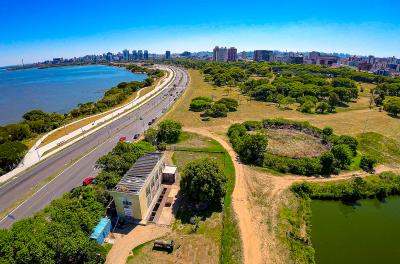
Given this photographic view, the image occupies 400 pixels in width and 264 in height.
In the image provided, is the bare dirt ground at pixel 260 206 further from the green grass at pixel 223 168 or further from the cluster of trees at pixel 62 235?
the cluster of trees at pixel 62 235

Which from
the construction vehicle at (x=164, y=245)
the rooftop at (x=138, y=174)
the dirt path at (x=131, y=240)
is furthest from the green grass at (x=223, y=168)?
the rooftop at (x=138, y=174)

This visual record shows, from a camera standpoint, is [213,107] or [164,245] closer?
[164,245]

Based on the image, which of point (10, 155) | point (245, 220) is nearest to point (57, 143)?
point (10, 155)

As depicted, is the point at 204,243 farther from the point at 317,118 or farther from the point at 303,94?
the point at 303,94

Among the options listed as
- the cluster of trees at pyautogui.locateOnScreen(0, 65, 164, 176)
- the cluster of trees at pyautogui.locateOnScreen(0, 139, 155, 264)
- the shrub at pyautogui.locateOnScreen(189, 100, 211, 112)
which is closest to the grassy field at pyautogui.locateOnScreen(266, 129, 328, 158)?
the shrub at pyautogui.locateOnScreen(189, 100, 211, 112)

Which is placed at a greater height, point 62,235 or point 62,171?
point 62,235
